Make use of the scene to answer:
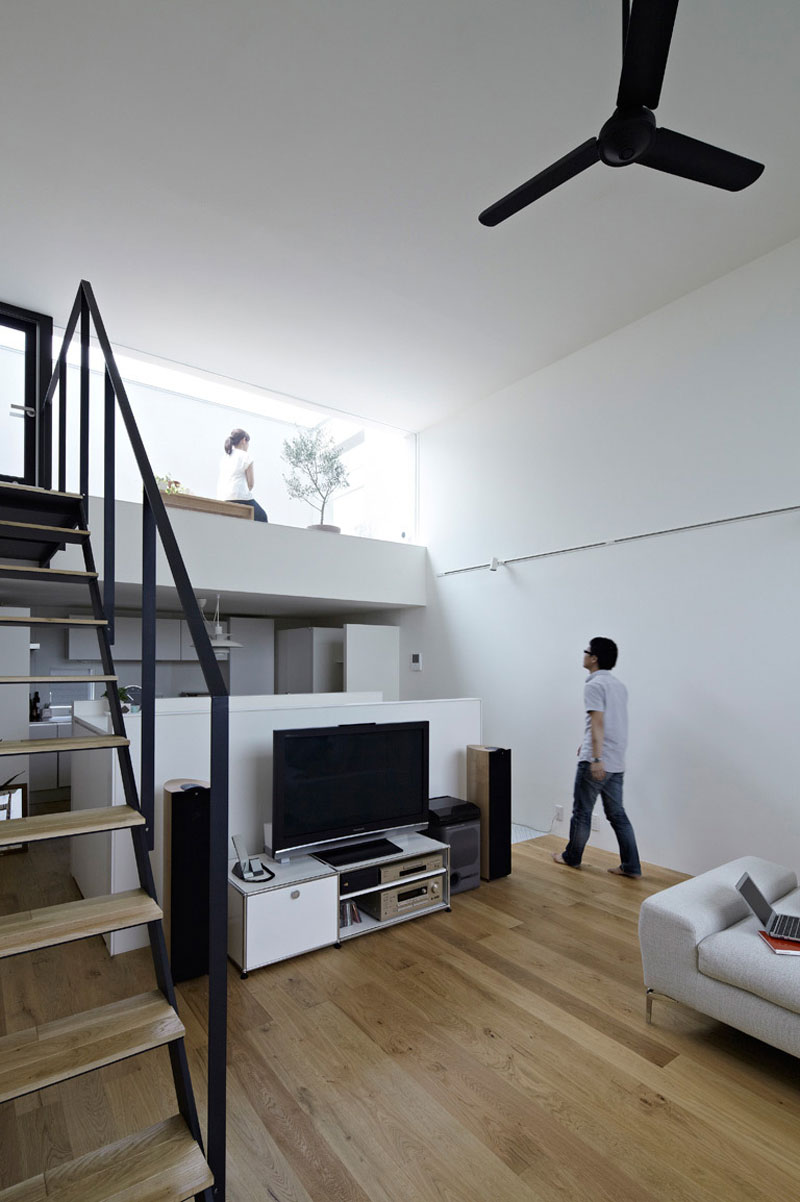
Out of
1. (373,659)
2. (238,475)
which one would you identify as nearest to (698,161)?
(238,475)

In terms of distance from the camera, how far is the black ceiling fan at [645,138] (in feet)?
5.39

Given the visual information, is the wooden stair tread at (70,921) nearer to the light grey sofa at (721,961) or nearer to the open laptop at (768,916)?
the light grey sofa at (721,961)

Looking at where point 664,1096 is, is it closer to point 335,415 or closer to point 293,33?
point 293,33

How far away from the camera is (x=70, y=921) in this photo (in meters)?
1.53

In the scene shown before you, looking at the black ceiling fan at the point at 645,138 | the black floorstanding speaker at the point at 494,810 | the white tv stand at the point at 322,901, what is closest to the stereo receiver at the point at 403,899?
the white tv stand at the point at 322,901

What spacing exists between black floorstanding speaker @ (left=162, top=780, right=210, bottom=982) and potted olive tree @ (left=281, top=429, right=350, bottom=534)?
145 inches

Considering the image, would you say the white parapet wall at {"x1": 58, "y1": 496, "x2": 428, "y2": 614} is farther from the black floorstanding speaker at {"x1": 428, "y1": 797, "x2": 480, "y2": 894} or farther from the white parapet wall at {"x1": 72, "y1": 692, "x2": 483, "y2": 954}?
the black floorstanding speaker at {"x1": 428, "y1": 797, "x2": 480, "y2": 894}

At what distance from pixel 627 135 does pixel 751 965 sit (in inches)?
105

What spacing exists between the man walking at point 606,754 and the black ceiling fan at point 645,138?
2640 millimetres

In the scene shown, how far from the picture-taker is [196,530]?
16.2 feet

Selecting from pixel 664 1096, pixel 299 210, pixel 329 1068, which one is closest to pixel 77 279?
pixel 299 210

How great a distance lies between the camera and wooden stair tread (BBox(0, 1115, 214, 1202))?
1.26 m

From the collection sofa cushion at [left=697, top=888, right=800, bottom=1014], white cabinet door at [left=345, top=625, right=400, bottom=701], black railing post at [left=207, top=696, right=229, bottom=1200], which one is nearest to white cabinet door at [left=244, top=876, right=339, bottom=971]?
black railing post at [left=207, top=696, right=229, bottom=1200]

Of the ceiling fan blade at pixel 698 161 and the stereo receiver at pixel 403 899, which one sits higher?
the ceiling fan blade at pixel 698 161
